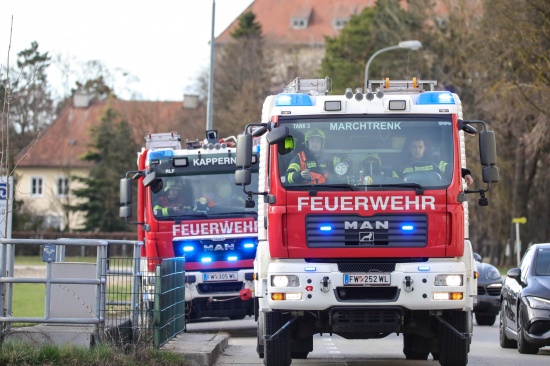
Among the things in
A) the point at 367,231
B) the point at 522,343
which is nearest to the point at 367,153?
the point at 367,231

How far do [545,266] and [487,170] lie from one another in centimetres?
457

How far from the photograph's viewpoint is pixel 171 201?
20656 millimetres

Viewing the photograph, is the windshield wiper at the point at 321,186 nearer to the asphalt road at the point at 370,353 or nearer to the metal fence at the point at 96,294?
the metal fence at the point at 96,294

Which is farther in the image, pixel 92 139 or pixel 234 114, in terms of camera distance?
pixel 92 139

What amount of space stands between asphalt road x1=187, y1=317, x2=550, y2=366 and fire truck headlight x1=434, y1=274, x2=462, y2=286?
2649 mm

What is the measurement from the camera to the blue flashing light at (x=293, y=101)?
13359mm

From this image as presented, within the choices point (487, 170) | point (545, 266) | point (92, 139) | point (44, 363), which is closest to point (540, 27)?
point (545, 266)

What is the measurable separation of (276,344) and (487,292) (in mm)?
10569

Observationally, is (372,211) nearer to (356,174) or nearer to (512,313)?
(356,174)

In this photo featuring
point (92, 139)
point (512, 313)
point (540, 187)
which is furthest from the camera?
point (92, 139)

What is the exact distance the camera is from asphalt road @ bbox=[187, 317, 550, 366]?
613 inches

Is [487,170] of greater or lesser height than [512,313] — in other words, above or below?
above

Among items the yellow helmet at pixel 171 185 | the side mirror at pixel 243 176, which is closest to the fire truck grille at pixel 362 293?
the side mirror at pixel 243 176

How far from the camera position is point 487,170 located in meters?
13.2
